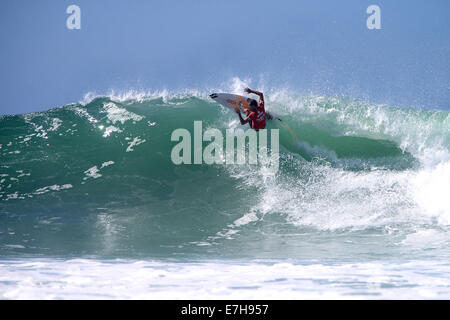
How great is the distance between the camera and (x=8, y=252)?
6.37 meters

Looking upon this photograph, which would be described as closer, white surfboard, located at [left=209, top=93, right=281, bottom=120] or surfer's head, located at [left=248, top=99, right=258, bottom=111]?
surfer's head, located at [left=248, top=99, right=258, bottom=111]

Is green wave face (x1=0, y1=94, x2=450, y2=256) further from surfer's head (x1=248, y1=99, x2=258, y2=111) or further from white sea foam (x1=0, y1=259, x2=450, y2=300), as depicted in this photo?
surfer's head (x1=248, y1=99, x2=258, y2=111)

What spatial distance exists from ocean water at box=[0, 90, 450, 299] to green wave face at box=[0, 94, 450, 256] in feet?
0.14

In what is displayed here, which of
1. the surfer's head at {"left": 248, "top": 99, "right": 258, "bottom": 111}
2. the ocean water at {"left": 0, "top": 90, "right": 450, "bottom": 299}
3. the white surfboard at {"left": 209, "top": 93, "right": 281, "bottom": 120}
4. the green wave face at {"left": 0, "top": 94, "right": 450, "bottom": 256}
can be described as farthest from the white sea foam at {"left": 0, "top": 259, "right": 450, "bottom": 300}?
the white surfboard at {"left": 209, "top": 93, "right": 281, "bottom": 120}

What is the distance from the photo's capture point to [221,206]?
358 inches

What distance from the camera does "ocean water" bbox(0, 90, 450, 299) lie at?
477cm

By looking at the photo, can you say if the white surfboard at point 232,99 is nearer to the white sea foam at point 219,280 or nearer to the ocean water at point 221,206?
the ocean water at point 221,206

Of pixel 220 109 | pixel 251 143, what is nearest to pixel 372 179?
pixel 251 143

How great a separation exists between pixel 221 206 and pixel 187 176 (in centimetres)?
161

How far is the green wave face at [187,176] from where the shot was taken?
784cm

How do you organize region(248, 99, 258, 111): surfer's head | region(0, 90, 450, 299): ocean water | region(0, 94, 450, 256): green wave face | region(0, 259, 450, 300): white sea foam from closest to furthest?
region(0, 259, 450, 300): white sea foam < region(0, 90, 450, 299): ocean water < region(0, 94, 450, 256): green wave face < region(248, 99, 258, 111): surfer's head

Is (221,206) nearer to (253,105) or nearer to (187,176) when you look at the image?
(187,176)

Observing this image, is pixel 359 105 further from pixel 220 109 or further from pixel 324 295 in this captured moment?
pixel 324 295
